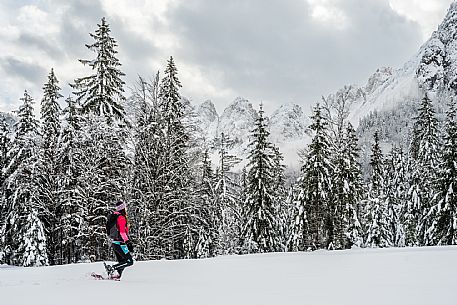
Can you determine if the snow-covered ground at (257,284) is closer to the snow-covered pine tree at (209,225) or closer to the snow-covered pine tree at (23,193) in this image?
the snow-covered pine tree at (23,193)

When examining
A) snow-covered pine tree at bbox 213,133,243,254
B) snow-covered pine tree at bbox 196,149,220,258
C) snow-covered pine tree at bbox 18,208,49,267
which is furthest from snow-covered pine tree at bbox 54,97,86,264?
snow-covered pine tree at bbox 213,133,243,254

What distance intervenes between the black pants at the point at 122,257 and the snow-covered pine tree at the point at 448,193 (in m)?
24.0

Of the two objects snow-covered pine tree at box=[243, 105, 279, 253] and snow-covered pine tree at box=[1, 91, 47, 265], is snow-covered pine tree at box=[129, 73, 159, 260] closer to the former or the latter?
snow-covered pine tree at box=[1, 91, 47, 265]

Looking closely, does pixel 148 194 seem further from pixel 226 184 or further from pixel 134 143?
pixel 226 184

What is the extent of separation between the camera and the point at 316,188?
91.8 ft

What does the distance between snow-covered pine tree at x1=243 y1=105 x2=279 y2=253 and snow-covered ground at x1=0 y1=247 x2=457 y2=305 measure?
15383 mm

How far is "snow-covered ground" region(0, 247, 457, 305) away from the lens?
22.0 ft

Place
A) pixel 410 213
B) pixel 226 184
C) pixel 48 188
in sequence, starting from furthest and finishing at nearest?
1. pixel 410 213
2. pixel 226 184
3. pixel 48 188

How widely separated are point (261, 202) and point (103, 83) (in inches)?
544

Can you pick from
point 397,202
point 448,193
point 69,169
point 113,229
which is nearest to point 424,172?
point 448,193

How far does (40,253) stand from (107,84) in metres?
11.1

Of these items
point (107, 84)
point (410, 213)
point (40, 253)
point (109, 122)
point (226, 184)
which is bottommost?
point (40, 253)

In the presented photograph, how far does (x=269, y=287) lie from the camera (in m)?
8.38

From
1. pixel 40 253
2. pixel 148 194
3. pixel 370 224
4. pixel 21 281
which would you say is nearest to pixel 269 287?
pixel 21 281
